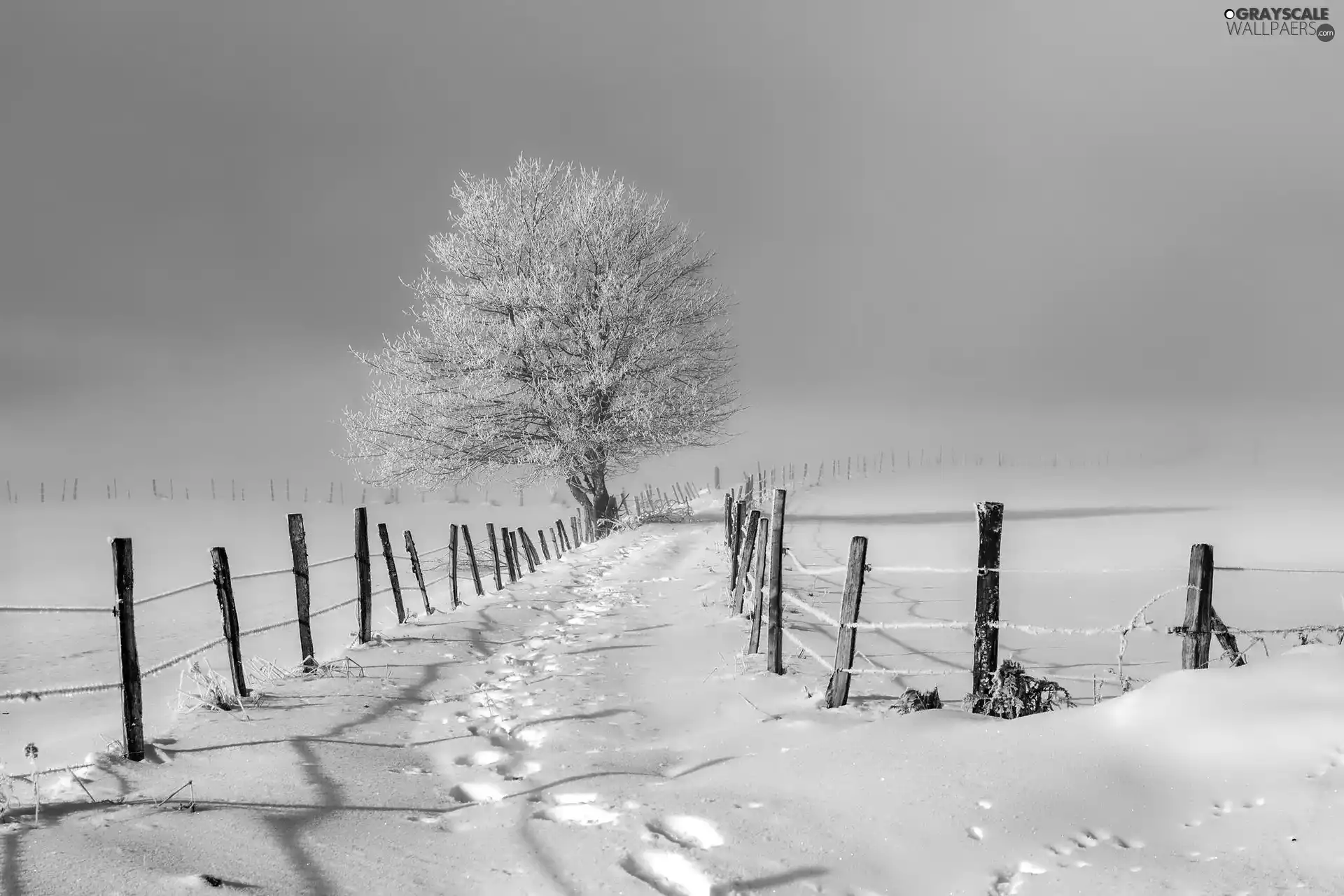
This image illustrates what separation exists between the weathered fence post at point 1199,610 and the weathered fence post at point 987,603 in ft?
4.30

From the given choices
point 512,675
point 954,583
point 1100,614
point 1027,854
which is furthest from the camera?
point 954,583

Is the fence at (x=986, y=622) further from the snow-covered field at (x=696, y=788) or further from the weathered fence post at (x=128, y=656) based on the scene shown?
the weathered fence post at (x=128, y=656)

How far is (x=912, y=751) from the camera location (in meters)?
4.98

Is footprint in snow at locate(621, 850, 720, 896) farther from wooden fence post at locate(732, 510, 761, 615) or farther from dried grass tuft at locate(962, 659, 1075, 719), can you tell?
wooden fence post at locate(732, 510, 761, 615)

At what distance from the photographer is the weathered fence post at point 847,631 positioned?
6.73 metres

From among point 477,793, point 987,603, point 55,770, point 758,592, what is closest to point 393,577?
point 758,592

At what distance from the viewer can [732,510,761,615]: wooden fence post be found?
10523mm

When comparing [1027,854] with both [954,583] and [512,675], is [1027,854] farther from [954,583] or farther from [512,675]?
[954,583]

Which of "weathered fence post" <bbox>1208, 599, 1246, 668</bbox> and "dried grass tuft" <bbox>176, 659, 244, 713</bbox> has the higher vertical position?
"weathered fence post" <bbox>1208, 599, 1246, 668</bbox>

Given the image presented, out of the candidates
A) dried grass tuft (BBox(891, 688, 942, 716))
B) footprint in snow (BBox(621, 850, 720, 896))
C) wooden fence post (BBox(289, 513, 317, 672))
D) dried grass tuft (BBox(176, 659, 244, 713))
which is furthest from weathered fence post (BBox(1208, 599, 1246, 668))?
wooden fence post (BBox(289, 513, 317, 672))

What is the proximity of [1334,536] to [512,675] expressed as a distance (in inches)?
932

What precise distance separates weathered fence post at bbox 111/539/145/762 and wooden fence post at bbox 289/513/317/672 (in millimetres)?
2331

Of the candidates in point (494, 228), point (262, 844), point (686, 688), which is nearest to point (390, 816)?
point (262, 844)

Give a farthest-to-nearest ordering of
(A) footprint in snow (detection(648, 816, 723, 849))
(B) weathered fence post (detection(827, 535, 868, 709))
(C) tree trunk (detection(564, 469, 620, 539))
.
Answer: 1. (C) tree trunk (detection(564, 469, 620, 539))
2. (B) weathered fence post (detection(827, 535, 868, 709))
3. (A) footprint in snow (detection(648, 816, 723, 849))
